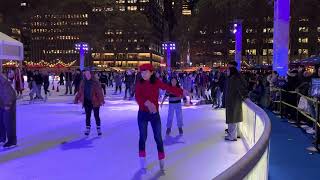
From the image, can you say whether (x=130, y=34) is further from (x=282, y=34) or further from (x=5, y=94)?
(x=5, y=94)

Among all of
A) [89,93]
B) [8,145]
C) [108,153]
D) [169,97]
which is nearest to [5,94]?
[8,145]

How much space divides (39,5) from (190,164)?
2251 inches

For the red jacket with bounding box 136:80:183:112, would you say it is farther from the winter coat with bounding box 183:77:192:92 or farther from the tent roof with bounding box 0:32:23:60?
the winter coat with bounding box 183:77:192:92

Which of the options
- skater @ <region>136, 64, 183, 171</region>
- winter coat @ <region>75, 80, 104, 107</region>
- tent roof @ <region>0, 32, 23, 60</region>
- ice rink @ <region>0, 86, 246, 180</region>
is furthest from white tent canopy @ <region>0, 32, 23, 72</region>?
skater @ <region>136, 64, 183, 171</region>

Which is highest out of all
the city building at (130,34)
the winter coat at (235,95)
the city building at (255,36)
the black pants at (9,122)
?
the city building at (130,34)

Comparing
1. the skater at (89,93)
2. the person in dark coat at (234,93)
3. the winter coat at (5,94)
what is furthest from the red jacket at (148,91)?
the skater at (89,93)

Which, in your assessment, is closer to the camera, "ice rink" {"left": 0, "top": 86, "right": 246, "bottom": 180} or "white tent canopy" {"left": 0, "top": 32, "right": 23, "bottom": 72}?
"ice rink" {"left": 0, "top": 86, "right": 246, "bottom": 180}

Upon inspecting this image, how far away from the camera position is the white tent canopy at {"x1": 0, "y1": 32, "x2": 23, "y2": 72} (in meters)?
18.9

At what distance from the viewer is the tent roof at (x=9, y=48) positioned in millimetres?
18867

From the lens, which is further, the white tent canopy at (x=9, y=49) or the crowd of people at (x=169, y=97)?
the white tent canopy at (x=9, y=49)

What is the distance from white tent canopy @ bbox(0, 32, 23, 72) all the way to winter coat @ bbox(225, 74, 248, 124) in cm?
1189

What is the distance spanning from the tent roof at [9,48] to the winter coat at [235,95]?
39.0ft

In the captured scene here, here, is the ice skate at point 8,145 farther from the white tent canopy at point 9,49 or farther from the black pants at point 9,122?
the white tent canopy at point 9,49

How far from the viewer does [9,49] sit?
1973cm
